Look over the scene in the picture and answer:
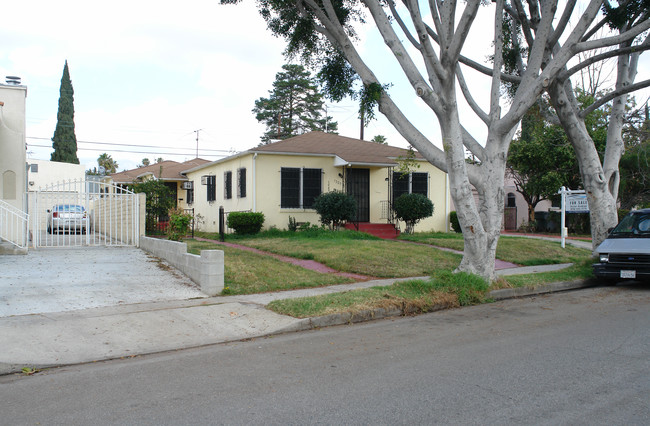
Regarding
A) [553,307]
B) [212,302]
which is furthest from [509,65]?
[212,302]

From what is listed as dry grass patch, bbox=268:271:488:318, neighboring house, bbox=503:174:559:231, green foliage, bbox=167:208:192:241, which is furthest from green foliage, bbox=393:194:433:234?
neighboring house, bbox=503:174:559:231

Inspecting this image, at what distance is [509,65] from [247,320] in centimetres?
1083

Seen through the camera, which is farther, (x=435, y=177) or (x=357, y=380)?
(x=435, y=177)

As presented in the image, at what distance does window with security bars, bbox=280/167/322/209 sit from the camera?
66.1 feet

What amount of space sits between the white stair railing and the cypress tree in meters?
30.5

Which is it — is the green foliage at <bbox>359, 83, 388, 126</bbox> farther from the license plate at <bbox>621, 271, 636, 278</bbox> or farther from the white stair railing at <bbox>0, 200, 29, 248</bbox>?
the white stair railing at <bbox>0, 200, 29, 248</bbox>

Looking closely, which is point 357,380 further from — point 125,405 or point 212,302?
point 212,302

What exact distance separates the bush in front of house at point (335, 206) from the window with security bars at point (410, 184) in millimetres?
3152

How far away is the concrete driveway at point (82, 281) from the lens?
8.43 meters

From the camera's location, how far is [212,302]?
8.93m

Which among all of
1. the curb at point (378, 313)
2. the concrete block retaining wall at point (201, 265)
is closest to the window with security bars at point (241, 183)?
the concrete block retaining wall at point (201, 265)

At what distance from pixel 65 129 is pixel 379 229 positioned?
106 feet

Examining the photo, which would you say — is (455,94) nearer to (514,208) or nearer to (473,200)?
(473,200)

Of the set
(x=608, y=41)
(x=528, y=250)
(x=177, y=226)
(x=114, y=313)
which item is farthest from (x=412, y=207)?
(x=114, y=313)
